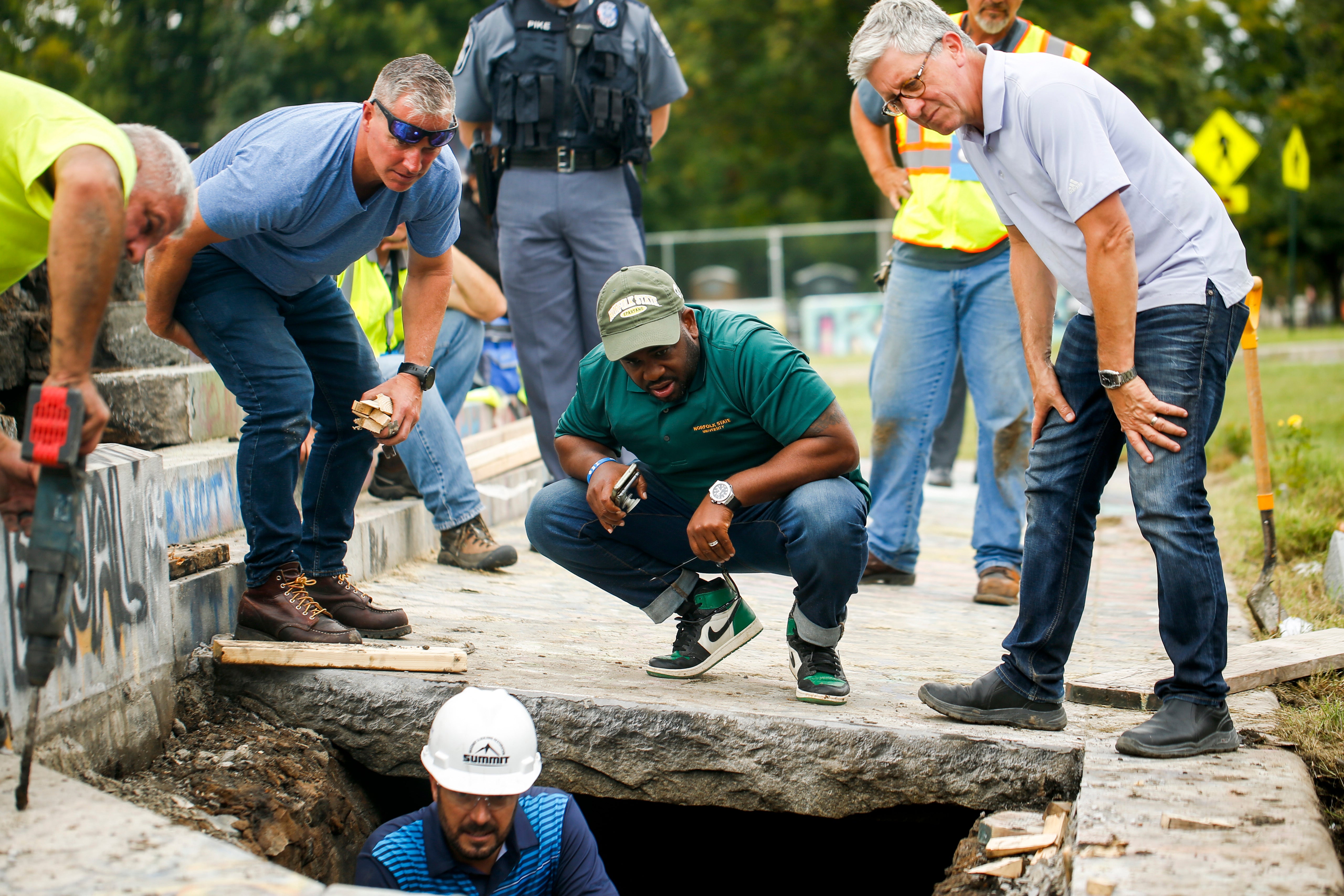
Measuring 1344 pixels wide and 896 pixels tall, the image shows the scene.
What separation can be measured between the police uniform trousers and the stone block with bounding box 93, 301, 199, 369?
146 cm

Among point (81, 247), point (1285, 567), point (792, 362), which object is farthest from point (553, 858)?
point (1285, 567)

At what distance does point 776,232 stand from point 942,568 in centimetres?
1566

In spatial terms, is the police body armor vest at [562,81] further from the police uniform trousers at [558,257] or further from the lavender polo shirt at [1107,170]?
the lavender polo shirt at [1107,170]

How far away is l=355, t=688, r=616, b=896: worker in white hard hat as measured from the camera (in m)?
2.87

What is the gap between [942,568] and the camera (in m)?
5.53

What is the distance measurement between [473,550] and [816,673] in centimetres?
206

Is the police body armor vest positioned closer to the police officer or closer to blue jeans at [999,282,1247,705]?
the police officer

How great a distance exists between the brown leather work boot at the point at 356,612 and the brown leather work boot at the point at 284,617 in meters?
0.17

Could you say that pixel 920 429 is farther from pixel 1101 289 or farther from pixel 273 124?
pixel 273 124

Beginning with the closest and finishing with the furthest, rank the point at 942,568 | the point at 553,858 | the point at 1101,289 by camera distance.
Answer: the point at 1101,289 → the point at 553,858 → the point at 942,568

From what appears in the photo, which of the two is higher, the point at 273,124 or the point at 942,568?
the point at 273,124

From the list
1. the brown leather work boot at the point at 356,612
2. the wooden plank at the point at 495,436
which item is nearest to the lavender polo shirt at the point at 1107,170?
the brown leather work boot at the point at 356,612

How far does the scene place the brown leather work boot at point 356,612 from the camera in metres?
3.73

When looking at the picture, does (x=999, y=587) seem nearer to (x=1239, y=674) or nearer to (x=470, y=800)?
(x=1239, y=674)
